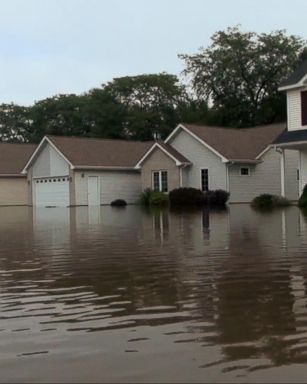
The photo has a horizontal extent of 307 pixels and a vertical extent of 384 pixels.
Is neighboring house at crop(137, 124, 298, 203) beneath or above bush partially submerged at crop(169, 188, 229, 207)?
above

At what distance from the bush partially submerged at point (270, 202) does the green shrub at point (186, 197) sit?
3871 millimetres

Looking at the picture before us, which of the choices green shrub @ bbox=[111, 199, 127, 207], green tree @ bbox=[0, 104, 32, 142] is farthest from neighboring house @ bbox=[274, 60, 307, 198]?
green tree @ bbox=[0, 104, 32, 142]

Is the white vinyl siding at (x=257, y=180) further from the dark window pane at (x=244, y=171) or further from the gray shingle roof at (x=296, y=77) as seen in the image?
the gray shingle roof at (x=296, y=77)

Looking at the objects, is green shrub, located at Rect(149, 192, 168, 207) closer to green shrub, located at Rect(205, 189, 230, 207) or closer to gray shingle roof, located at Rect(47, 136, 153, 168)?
green shrub, located at Rect(205, 189, 230, 207)

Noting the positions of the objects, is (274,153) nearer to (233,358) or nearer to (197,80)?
(197,80)

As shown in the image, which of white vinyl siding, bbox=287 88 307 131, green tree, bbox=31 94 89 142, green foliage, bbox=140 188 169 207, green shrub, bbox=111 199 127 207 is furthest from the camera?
green tree, bbox=31 94 89 142

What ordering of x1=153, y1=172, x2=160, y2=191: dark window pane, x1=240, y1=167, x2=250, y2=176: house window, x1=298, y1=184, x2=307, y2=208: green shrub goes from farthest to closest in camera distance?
x1=153, y1=172, x2=160, y2=191: dark window pane → x1=240, y1=167, x2=250, y2=176: house window → x1=298, y1=184, x2=307, y2=208: green shrub

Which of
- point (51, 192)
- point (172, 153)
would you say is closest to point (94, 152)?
point (51, 192)

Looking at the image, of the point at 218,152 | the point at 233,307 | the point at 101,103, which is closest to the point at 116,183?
the point at 218,152

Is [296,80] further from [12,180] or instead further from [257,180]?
[12,180]

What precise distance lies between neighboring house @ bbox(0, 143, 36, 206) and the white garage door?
4394 millimetres

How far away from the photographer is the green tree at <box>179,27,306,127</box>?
5591 cm

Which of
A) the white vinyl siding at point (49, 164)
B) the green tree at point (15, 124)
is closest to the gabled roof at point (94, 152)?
the white vinyl siding at point (49, 164)

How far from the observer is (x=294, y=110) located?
29875 millimetres
